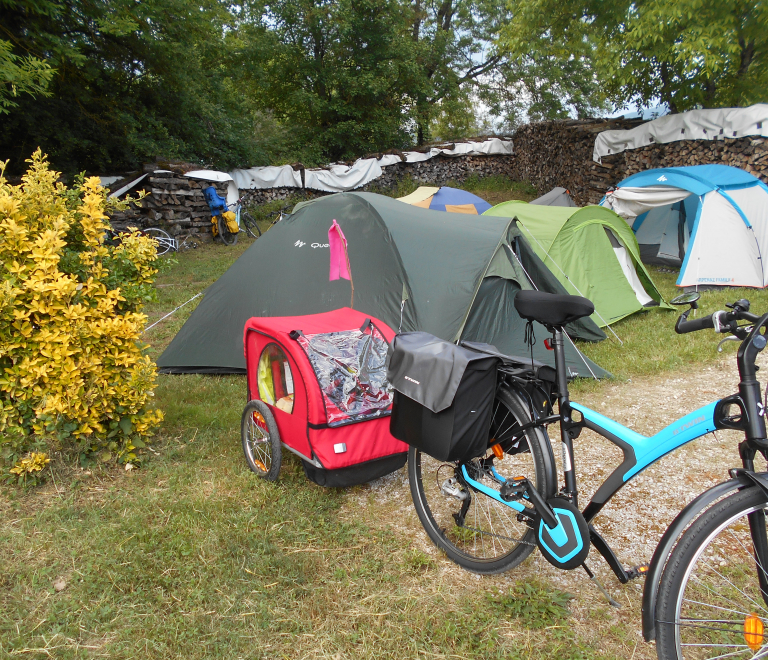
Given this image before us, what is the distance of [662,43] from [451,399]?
10.4 meters

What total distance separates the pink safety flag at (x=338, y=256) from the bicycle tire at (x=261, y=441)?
1550 mm

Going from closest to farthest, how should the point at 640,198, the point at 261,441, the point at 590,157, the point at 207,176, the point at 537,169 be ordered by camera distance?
the point at 261,441 < the point at 640,198 < the point at 207,176 < the point at 590,157 < the point at 537,169

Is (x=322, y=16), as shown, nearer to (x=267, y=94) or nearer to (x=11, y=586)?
(x=267, y=94)

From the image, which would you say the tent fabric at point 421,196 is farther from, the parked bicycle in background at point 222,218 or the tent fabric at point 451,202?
the parked bicycle in background at point 222,218

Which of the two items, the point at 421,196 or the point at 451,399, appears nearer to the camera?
the point at 451,399

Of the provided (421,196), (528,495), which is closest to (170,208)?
(421,196)

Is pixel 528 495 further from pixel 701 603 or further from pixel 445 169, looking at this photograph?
pixel 445 169

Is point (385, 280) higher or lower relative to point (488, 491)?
higher

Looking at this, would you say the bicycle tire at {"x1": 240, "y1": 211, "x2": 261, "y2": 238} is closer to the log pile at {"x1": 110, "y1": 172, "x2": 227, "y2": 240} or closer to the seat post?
the log pile at {"x1": 110, "y1": 172, "x2": 227, "y2": 240}

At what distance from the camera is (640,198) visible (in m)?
8.41

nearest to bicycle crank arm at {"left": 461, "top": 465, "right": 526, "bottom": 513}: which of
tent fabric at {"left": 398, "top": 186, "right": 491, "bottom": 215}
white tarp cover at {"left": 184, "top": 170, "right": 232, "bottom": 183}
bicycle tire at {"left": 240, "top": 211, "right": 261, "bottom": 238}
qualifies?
tent fabric at {"left": 398, "top": 186, "right": 491, "bottom": 215}

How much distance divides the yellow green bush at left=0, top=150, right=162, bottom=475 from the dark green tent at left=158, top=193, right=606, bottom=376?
1.56m

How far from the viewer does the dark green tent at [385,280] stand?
431cm

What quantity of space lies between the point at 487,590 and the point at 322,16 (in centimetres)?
1839
